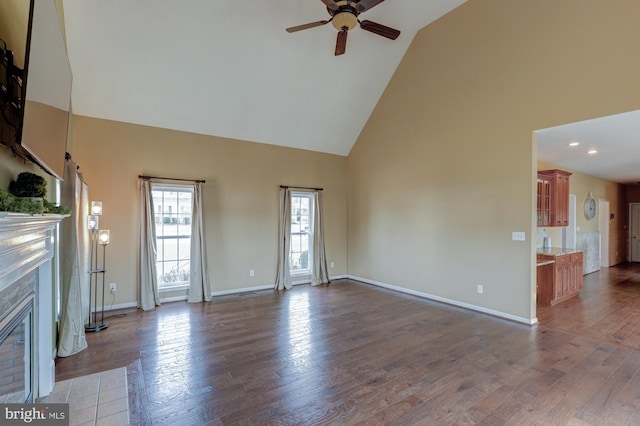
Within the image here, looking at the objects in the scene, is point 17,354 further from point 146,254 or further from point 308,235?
point 308,235

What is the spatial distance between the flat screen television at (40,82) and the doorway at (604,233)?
11798 millimetres

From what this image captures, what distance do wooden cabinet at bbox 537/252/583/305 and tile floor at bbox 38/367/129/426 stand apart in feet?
19.7

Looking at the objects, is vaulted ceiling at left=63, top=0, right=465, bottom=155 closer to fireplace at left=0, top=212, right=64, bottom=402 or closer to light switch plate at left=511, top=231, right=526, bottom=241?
fireplace at left=0, top=212, right=64, bottom=402

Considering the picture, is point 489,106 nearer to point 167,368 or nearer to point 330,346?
point 330,346

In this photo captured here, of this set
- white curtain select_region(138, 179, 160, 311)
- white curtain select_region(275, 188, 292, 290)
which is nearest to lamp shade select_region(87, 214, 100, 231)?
white curtain select_region(138, 179, 160, 311)

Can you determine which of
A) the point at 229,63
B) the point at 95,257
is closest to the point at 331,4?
the point at 229,63

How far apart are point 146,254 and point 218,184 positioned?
5.48ft

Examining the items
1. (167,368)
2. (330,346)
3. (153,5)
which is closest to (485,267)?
(330,346)

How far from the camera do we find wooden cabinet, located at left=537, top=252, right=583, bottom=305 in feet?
16.9

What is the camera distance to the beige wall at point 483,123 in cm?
359

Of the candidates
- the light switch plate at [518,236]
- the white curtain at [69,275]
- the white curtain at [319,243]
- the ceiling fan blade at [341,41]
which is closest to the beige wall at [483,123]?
the light switch plate at [518,236]

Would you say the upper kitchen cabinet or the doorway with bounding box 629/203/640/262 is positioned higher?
the upper kitchen cabinet

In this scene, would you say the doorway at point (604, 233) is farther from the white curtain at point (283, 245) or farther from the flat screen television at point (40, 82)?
the flat screen television at point (40, 82)

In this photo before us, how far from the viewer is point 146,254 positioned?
491 cm
